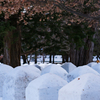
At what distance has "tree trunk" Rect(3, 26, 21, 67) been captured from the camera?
13258mm

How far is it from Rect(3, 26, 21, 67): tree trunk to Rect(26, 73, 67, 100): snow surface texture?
9980 mm

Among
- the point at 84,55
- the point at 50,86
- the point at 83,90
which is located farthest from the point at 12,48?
the point at 83,90

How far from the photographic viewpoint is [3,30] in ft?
36.2

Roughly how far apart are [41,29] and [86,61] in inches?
291

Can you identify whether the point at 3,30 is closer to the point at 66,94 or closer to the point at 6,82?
the point at 6,82

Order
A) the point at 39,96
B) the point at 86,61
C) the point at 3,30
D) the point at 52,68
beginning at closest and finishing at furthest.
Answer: the point at 39,96 < the point at 52,68 < the point at 3,30 < the point at 86,61

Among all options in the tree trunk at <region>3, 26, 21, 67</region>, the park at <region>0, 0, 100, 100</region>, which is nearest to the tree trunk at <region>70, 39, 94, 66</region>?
the park at <region>0, 0, 100, 100</region>

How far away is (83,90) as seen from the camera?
245 centimetres

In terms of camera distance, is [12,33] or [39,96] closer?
[39,96]

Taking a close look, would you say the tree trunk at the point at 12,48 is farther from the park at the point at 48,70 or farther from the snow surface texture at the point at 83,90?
the snow surface texture at the point at 83,90

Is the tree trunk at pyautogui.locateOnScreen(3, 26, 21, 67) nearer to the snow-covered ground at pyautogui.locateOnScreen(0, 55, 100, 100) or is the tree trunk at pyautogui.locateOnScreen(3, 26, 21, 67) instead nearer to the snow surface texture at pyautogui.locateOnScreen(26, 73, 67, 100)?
the snow-covered ground at pyautogui.locateOnScreen(0, 55, 100, 100)

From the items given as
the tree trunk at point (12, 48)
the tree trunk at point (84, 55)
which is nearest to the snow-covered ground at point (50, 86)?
the tree trunk at point (12, 48)

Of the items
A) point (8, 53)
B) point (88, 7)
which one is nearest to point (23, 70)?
point (8, 53)

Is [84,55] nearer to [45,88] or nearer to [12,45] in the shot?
[12,45]
